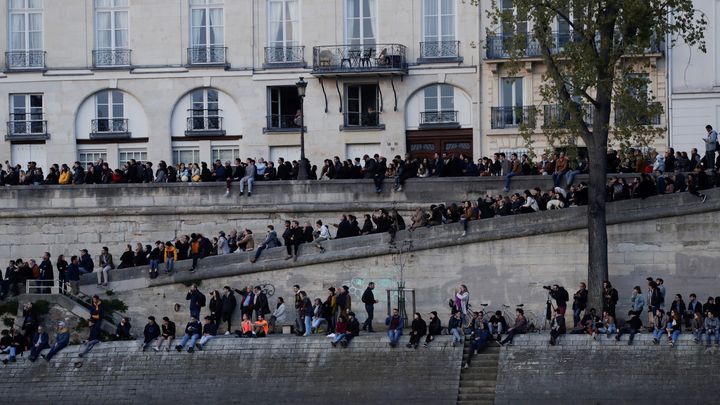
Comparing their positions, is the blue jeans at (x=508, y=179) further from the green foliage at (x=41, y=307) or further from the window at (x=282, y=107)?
the green foliage at (x=41, y=307)

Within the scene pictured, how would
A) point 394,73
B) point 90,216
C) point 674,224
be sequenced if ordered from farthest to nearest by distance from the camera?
point 394,73
point 90,216
point 674,224

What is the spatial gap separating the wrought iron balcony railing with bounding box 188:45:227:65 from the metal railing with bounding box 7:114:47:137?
5020 mm

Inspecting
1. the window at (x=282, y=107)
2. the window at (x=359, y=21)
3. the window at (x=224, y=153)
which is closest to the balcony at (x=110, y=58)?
the window at (x=224, y=153)

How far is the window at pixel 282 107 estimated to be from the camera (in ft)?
201

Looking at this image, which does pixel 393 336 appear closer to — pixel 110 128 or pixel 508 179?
pixel 508 179

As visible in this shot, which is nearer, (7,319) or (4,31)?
(7,319)

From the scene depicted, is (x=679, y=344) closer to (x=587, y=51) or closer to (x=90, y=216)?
(x=587, y=51)

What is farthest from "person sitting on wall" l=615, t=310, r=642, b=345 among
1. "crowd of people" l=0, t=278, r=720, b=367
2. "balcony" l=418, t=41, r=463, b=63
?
"balcony" l=418, t=41, r=463, b=63

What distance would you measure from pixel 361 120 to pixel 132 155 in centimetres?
723

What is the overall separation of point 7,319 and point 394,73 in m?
15.3

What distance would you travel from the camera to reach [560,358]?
151 ft

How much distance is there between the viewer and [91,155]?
6200 centimetres

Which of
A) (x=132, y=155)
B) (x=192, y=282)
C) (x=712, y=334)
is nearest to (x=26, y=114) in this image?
(x=132, y=155)

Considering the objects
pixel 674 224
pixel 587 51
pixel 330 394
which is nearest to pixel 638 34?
pixel 587 51
